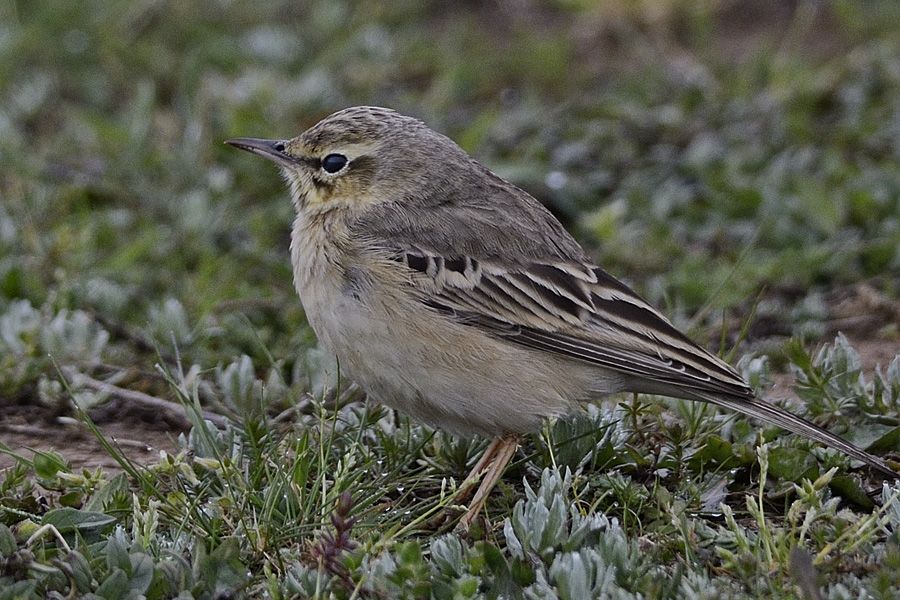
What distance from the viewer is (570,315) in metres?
5.95

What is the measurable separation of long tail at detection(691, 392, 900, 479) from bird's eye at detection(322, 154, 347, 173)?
2.09m

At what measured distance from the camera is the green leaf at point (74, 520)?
16.8 feet

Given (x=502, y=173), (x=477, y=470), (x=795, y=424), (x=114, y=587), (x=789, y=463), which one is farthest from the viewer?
(x=502, y=173)

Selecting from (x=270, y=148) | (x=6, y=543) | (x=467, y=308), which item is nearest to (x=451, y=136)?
(x=270, y=148)

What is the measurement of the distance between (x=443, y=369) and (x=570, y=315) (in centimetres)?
67

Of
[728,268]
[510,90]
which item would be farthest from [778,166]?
[510,90]

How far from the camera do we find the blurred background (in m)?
7.64

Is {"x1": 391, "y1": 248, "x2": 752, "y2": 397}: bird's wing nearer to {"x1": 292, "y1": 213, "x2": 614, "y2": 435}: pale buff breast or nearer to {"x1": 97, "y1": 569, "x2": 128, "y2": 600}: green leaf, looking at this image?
{"x1": 292, "y1": 213, "x2": 614, "y2": 435}: pale buff breast

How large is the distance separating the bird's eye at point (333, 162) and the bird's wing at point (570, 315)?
2.42ft

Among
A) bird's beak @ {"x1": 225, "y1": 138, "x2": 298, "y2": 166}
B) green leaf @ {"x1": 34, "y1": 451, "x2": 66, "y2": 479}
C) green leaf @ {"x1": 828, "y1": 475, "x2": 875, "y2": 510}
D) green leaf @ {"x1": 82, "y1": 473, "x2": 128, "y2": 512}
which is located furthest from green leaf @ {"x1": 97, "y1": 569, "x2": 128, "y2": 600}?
green leaf @ {"x1": 828, "y1": 475, "x2": 875, "y2": 510}

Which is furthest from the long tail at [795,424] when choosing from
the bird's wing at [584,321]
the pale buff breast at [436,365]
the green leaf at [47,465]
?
the green leaf at [47,465]

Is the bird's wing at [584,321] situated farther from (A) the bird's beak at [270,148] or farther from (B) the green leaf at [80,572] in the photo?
(B) the green leaf at [80,572]

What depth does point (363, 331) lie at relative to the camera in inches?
226

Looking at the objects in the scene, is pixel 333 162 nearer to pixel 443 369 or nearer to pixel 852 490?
pixel 443 369
